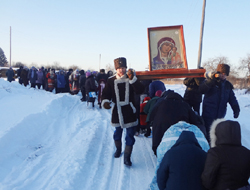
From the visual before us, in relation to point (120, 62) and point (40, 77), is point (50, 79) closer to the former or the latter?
point (40, 77)

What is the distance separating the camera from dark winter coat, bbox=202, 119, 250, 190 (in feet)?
6.09

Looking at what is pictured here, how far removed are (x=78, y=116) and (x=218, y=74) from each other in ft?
18.3

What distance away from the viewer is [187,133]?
2.20 metres

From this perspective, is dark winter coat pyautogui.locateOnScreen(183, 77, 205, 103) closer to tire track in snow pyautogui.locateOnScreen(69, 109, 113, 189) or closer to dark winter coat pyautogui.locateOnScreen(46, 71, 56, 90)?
tire track in snow pyautogui.locateOnScreen(69, 109, 113, 189)

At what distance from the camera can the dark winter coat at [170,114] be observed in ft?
10.1

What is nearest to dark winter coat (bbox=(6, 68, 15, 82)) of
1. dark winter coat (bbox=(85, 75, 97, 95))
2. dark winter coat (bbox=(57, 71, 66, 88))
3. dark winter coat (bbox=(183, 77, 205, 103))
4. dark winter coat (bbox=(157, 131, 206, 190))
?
dark winter coat (bbox=(57, 71, 66, 88))

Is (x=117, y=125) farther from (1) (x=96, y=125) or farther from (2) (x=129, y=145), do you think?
(1) (x=96, y=125)

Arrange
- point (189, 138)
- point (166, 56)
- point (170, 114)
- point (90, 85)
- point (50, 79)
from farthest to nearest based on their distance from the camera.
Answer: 1. point (50, 79)
2. point (90, 85)
3. point (166, 56)
4. point (170, 114)
5. point (189, 138)

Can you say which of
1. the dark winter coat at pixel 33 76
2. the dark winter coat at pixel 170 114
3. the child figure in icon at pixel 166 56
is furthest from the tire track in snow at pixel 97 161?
the dark winter coat at pixel 33 76

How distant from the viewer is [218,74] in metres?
3.87

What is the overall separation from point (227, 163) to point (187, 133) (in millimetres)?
479

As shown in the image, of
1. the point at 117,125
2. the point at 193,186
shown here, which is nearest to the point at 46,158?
the point at 117,125

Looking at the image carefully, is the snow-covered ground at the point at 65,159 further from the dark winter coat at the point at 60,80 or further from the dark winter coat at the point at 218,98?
the dark winter coat at the point at 60,80

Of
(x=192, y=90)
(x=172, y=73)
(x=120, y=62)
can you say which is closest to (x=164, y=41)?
(x=172, y=73)
